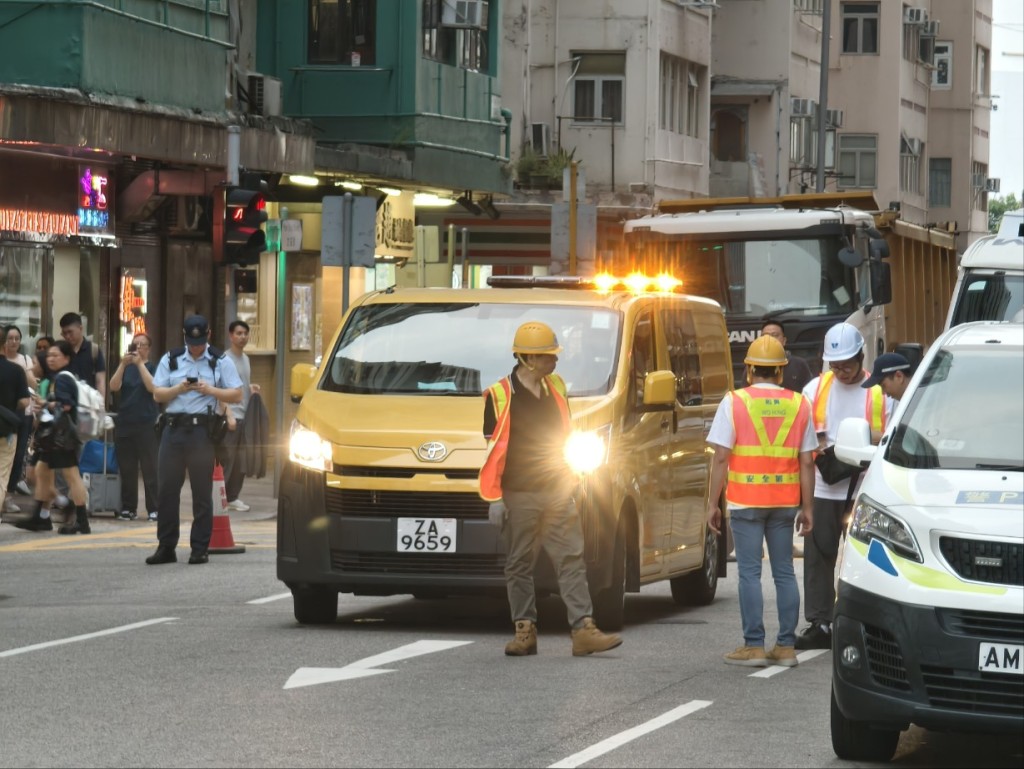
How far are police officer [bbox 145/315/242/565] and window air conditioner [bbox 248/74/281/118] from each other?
14.6m

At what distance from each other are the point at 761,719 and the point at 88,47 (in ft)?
54.5

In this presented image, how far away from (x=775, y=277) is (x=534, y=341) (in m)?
15.6

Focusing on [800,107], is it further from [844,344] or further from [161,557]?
[844,344]

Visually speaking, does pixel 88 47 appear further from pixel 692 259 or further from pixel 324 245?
pixel 692 259

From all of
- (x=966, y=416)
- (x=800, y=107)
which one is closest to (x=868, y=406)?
(x=966, y=416)

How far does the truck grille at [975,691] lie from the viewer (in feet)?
29.0

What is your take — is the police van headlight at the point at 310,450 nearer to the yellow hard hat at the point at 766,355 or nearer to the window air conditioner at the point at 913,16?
the yellow hard hat at the point at 766,355

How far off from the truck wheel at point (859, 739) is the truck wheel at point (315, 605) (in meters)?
5.11

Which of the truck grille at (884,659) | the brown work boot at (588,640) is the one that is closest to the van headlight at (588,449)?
Answer: the brown work boot at (588,640)

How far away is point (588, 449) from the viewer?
45.6 feet

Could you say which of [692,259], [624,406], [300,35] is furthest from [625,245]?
[624,406]

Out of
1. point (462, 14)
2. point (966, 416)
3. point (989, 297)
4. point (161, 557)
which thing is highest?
point (462, 14)

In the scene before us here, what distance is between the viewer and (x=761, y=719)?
35.2 feet

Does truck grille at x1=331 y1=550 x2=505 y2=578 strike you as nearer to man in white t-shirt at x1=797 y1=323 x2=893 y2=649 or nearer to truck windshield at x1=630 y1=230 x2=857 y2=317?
man in white t-shirt at x1=797 y1=323 x2=893 y2=649
